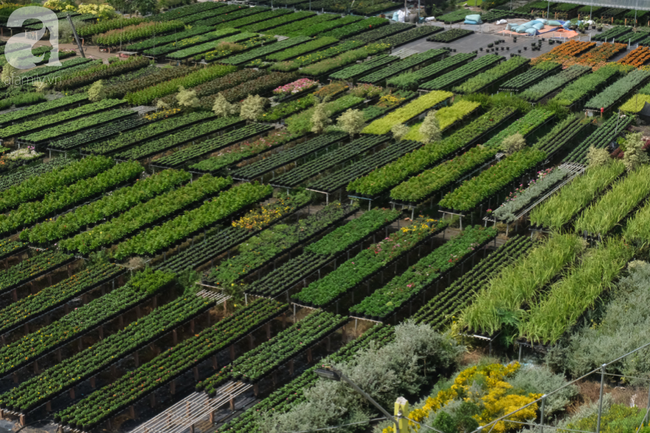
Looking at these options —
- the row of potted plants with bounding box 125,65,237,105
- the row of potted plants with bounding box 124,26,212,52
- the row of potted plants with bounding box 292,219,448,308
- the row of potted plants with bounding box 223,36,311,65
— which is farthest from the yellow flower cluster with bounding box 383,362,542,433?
the row of potted plants with bounding box 124,26,212,52

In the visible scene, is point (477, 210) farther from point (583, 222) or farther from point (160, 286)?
point (160, 286)

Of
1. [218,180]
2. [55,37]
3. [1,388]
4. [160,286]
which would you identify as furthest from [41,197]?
[55,37]

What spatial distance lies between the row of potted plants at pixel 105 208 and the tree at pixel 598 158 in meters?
25.9

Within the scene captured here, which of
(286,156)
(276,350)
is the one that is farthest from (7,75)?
(276,350)

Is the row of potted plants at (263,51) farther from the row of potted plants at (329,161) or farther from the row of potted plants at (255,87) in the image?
the row of potted plants at (329,161)

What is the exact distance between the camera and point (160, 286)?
40312mm

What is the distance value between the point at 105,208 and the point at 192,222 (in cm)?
570

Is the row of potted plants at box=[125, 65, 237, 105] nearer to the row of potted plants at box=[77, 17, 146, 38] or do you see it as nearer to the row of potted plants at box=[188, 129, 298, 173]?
the row of potted plants at box=[188, 129, 298, 173]

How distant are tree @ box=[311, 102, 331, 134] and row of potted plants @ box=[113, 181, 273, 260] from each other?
11.7 metres

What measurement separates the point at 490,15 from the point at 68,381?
84060mm

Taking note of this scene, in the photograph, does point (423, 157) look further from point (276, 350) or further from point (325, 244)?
point (276, 350)

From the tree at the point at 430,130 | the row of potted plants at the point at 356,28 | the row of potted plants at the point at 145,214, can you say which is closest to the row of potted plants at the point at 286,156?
the row of potted plants at the point at 145,214

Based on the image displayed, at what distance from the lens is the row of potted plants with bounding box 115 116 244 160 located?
57.9 metres

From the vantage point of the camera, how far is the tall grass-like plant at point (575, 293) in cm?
3531
